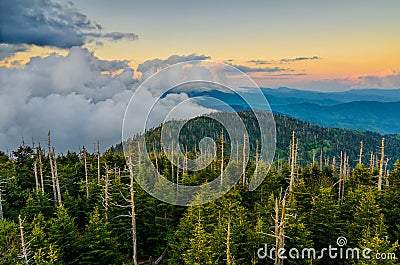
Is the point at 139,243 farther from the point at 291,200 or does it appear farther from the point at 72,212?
the point at 291,200

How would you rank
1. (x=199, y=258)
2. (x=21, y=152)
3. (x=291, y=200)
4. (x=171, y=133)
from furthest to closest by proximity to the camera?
(x=21, y=152)
(x=291, y=200)
(x=199, y=258)
(x=171, y=133)

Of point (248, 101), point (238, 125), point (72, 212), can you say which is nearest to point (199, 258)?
point (238, 125)

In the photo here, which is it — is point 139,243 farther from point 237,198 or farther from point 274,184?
point 274,184

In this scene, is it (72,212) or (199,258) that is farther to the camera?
(72,212)

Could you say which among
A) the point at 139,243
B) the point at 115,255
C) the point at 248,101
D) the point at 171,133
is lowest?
the point at 139,243

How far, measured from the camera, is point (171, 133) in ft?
56.3

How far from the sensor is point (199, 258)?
2183cm

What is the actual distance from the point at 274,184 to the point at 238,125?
96.6ft

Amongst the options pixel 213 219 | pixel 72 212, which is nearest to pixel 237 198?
pixel 213 219

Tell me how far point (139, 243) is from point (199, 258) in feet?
53.5

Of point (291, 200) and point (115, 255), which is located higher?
point (291, 200)

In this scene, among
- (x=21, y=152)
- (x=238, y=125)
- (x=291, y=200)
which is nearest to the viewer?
(x=238, y=125)

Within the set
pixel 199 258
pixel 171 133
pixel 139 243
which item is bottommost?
pixel 139 243

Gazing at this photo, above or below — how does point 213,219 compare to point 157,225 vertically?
above
